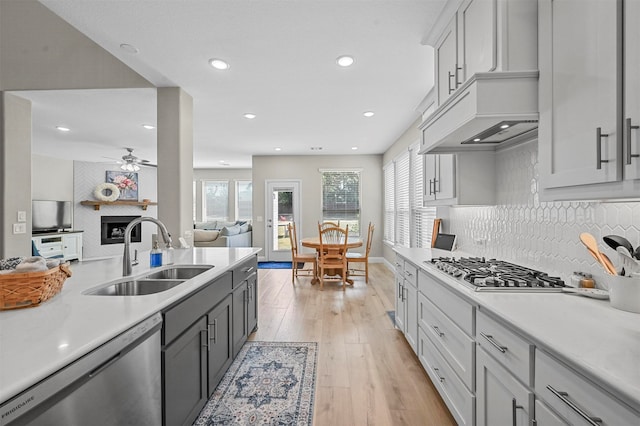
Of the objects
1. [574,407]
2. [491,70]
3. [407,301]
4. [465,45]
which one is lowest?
[407,301]

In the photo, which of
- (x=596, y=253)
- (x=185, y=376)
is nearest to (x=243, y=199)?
(x=185, y=376)

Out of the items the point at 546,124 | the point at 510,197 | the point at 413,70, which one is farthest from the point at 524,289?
the point at 413,70

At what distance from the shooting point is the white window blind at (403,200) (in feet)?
17.2

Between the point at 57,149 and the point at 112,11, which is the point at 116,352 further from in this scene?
the point at 57,149

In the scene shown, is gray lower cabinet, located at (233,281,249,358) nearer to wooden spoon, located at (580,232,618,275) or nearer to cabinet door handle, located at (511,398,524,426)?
cabinet door handle, located at (511,398,524,426)

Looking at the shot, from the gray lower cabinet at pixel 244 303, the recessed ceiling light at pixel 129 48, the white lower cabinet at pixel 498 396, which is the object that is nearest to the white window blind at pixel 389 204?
the gray lower cabinet at pixel 244 303

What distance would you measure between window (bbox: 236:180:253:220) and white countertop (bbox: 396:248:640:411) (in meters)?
8.64

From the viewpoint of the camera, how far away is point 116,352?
1049 millimetres

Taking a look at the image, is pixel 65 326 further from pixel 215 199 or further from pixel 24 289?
pixel 215 199

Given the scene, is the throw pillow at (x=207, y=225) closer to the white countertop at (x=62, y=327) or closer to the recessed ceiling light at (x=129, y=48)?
the recessed ceiling light at (x=129, y=48)

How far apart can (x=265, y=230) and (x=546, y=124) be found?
6.58 metres

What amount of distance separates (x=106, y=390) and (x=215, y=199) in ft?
29.7

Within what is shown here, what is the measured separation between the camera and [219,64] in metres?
2.81

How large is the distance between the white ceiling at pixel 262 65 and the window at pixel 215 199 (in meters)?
4.09
